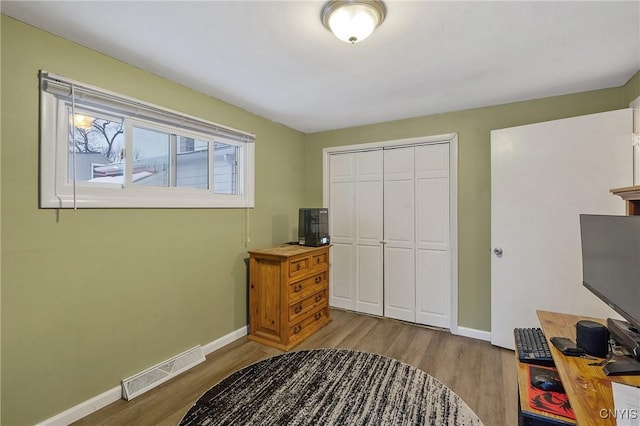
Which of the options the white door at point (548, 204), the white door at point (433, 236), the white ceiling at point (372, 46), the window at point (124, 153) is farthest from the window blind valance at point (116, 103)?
the white door at point (548, 204)

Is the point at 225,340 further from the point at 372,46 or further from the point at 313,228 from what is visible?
the point at 372,46

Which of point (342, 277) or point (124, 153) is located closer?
point (124, 153)

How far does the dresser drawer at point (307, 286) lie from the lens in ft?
9.00

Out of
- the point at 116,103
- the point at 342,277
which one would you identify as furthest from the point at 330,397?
the point at 116,103

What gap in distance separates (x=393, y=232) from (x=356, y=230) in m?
0.48

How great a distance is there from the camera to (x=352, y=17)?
1434 millimetres

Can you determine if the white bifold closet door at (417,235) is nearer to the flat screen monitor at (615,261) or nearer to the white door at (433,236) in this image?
the white door at (433,236)

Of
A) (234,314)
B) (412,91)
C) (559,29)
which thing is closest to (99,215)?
(234,314)

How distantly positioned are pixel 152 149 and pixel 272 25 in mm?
1360

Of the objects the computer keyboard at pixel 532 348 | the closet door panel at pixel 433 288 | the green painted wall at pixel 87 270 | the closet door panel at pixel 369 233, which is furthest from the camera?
the closet door panel at pixel 369 233

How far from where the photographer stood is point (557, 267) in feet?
7.70

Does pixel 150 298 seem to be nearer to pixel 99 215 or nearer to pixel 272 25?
pixel 99 215

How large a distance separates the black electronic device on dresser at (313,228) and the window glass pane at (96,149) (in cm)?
175

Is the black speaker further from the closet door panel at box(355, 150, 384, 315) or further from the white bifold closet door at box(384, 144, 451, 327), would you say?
the closet door panel at box(355, 150, 384, 315)
